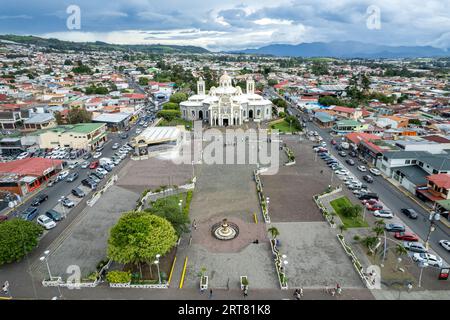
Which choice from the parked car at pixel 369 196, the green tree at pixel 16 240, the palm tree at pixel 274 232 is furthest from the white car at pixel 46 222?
the parked car at pixel 369 196

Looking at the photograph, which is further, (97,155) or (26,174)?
(97,155)

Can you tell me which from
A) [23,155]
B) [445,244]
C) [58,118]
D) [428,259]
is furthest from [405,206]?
[58,118]

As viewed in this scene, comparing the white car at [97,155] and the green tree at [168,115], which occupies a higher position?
the green tree at [168,115]

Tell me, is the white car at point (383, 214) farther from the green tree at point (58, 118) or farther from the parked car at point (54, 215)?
the green tree at point (58, 118)

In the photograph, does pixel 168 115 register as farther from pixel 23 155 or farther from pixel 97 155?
pixel 23 155

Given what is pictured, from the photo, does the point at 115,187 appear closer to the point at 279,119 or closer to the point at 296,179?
the point at 296,179

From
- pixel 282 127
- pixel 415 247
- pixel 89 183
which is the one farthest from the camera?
pixel 282 127

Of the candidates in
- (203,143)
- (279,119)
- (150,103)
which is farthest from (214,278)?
(150,103)
